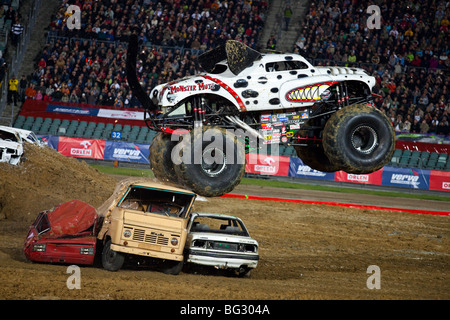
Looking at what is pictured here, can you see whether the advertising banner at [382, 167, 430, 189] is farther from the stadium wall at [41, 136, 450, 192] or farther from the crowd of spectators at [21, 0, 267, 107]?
the crowd of spectators at [21, 0, 267, 107]

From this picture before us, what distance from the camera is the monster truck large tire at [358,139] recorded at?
10398mm

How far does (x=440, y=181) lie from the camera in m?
26.8

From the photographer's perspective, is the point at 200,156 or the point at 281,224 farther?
the point at 281,224

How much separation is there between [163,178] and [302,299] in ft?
12.4

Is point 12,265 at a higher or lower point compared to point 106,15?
lower

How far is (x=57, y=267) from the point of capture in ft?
32.9

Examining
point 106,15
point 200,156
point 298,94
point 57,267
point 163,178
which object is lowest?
point 57,267

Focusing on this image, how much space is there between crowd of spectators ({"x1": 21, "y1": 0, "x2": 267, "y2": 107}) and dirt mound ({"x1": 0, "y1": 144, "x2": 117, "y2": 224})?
9788 mm

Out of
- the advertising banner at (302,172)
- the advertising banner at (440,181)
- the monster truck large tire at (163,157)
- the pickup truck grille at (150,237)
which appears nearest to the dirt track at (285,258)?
the pickup truck grille at (150,237)

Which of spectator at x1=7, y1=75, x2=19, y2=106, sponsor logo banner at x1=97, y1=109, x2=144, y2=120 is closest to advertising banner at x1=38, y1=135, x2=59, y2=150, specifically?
sponsor logo banner at x1=97, y1=109, x2=144, y2=120

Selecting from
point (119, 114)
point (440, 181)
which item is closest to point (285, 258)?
point (440, 181)

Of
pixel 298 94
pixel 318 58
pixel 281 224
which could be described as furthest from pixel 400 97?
pixel 298 94

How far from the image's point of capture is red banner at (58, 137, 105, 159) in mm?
27562

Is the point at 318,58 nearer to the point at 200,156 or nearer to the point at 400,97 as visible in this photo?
the point at 400,97
